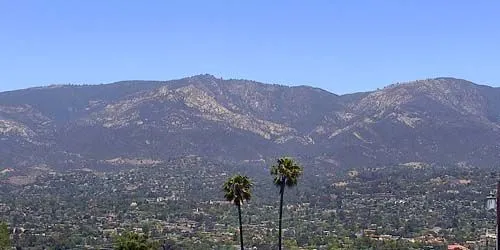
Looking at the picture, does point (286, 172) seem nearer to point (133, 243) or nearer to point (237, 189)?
point (237, 189)

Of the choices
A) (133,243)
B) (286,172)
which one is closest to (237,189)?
(286,172)

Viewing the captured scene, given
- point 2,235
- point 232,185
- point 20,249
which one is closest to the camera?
point 232,185

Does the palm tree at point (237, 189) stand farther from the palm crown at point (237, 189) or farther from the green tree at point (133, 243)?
the green tree at point (133, 243)

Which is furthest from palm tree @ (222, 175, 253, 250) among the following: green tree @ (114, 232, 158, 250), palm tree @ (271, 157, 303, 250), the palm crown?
green tree @ (114, 232, 158, 250)

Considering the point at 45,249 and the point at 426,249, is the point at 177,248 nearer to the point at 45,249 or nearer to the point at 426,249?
the point at 45,249

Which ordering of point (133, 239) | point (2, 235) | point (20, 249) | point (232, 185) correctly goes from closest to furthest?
1. point (232, 185)
2. point (133, 239)
3. point (2, 235)
4. point (20, 249)

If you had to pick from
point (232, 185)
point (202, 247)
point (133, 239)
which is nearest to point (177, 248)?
point (202, 247)

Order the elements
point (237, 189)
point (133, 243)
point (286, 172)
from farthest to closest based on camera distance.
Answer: point (133, 243)
point (237, 189)
point (286, 172)

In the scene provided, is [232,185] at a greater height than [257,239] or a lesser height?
greater
